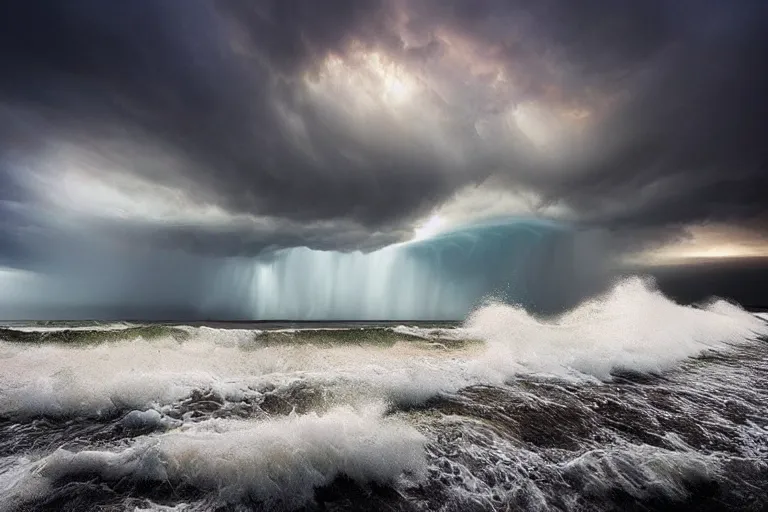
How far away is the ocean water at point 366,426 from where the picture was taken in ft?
16.5

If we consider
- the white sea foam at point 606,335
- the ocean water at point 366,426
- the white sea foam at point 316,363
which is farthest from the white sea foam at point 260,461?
the white sea foam at point 606,335

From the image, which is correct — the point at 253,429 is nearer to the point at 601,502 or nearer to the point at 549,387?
the point at 601,502

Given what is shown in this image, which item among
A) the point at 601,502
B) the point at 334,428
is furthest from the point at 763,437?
the point at 334,428

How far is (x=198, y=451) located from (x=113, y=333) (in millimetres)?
11840

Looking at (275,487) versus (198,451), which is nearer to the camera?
(275,487)

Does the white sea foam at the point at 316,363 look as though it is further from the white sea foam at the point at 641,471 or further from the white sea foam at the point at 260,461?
the white sea foam at the point at 641,471

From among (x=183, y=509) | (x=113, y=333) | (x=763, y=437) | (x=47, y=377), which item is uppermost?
(x=113, y=333)

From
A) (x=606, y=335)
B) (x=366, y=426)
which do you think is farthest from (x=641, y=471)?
(x=606, y=335)

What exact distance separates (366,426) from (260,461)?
1.99 m

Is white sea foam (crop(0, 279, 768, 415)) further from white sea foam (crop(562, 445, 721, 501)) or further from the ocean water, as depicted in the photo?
white sea foam (crop(562, 445, 721, 501))

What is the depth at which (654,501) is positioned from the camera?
506 centimetres

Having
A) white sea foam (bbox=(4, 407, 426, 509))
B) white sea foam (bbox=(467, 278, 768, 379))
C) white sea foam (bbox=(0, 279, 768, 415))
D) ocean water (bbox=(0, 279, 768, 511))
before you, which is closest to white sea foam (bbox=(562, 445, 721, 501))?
ocean water (bbox=(0, 279, 768, 511))

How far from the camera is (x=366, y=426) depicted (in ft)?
21.6

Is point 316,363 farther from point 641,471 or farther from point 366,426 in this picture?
point 641,471
